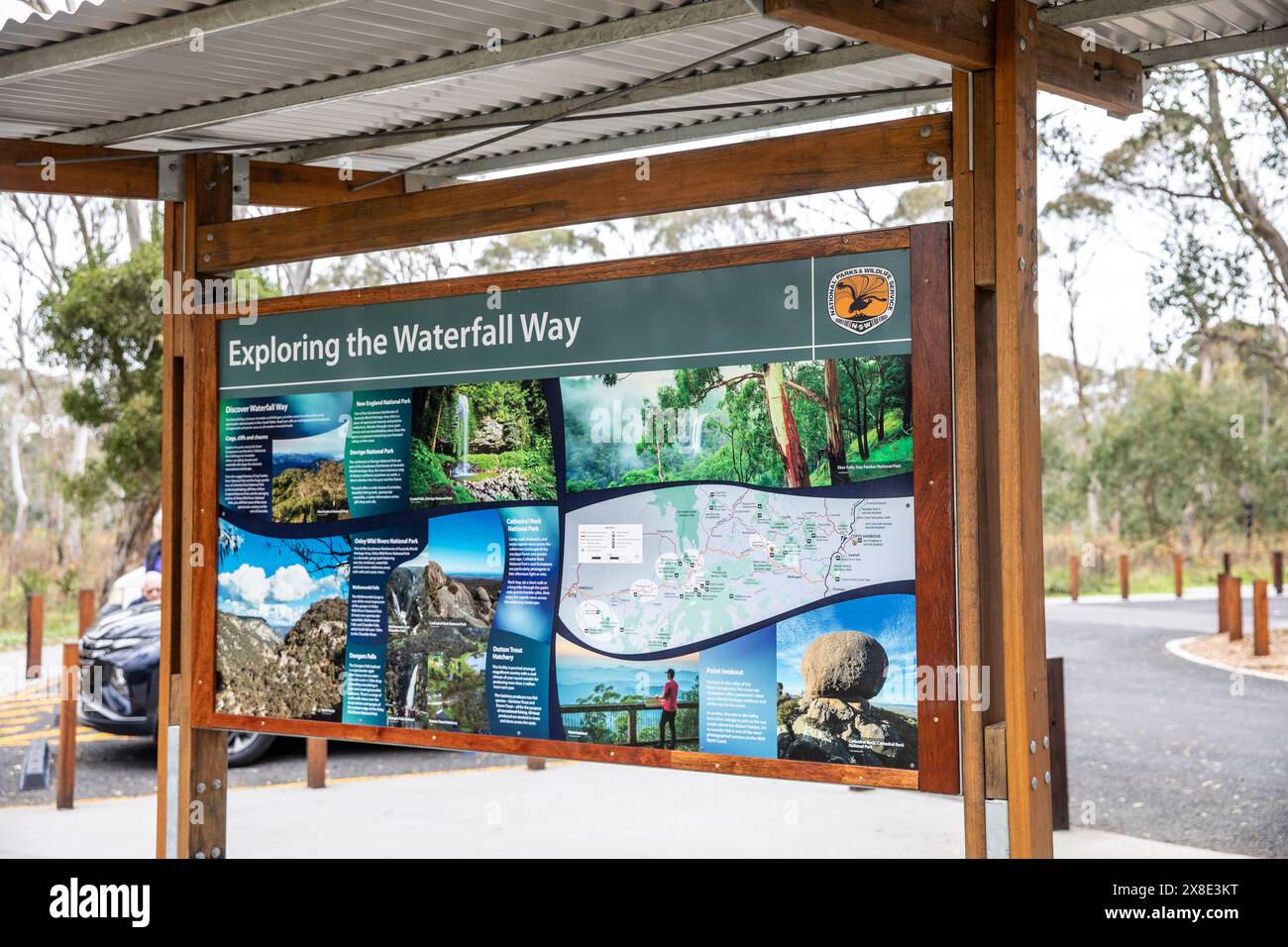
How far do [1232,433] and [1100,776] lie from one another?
20.3 meters

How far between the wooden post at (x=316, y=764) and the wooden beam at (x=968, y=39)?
640 cm

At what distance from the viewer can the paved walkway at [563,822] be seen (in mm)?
7043

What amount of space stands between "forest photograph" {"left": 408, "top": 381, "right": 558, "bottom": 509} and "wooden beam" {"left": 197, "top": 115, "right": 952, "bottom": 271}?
65cm

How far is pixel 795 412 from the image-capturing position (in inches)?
183

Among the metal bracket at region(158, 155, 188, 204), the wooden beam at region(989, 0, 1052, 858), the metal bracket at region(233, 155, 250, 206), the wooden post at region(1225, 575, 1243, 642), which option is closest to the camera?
the wooden beam at region(989, 0, 1052, 858)

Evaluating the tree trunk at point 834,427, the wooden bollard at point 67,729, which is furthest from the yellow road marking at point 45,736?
the tree trunk at point 834,427

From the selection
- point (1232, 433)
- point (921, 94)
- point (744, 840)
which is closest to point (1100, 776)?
point (744, 840)

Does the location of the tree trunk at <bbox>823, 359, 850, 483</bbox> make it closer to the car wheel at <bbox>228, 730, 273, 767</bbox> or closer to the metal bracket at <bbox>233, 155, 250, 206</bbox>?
the metal bracket at <bbox>233, 155, 250, 206</bbox>

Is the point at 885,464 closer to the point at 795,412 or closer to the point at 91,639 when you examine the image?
the point at 795,412

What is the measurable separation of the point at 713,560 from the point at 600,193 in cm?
146

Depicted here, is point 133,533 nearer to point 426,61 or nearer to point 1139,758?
point 1139,758

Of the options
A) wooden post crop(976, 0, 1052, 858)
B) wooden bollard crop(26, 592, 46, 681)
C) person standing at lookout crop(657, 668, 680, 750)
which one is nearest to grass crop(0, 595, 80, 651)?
wooden bollard crop(26, 592, 46, 681)

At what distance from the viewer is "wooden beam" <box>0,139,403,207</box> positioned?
19.4 feet

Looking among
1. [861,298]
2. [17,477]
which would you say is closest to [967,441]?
[861,298]
